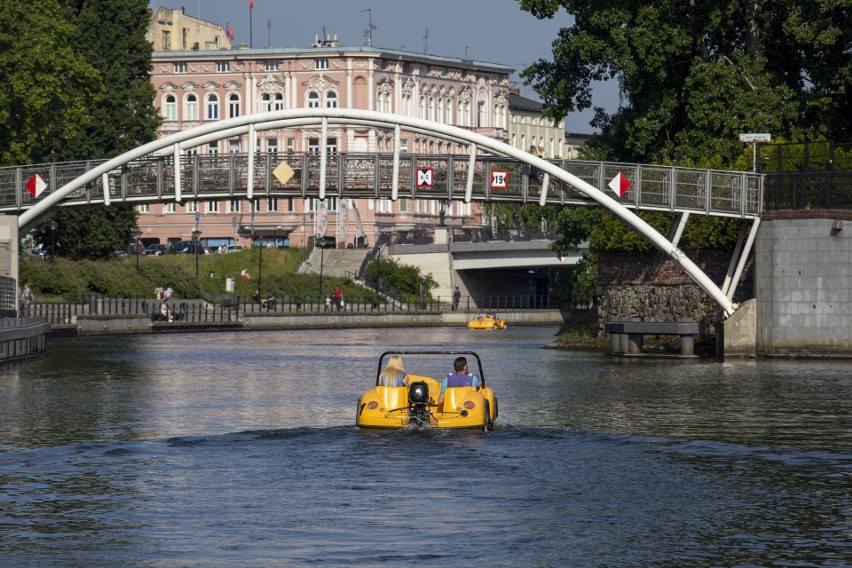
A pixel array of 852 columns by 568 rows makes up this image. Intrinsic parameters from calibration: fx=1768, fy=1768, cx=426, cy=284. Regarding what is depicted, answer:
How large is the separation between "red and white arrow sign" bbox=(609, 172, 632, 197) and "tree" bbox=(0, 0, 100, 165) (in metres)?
26.3

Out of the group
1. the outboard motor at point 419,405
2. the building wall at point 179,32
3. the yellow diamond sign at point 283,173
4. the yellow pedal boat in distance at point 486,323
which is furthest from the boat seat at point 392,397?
the building wall at point 179,32

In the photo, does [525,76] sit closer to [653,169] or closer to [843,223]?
[653,169]

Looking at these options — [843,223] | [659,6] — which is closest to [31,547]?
[843,223]

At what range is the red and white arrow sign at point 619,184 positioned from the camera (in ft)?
195

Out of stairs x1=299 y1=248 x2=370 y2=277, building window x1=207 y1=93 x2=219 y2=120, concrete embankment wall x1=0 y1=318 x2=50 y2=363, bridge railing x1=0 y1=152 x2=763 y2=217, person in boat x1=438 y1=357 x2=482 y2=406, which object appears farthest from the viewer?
building window x1=207 y1=93 x2=219 y2=120

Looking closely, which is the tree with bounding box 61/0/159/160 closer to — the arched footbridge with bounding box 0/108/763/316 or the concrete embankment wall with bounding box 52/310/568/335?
the concrete embankment wall with bounding box 52/310/568/335

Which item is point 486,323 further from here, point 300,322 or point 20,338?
point 20,338

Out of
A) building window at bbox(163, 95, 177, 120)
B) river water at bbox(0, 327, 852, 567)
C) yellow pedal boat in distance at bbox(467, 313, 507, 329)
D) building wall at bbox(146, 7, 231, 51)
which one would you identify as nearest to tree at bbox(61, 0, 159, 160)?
yellow pedal boat in distance at bbox(467, 313, 507, 329)

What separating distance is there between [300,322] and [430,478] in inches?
Result: 3291

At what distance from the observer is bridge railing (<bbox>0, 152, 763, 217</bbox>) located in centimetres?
5909

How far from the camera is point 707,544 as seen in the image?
2061cm

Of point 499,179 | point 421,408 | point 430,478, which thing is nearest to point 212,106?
point 499,179

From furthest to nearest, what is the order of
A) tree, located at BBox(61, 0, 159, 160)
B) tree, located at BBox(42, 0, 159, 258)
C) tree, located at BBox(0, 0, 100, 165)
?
tree, located at BBox(42, 0, 159, 258) < tree, located at BBox(61, 0, 159, 160) < tree, located at BBox(0, 0, 100, 165)

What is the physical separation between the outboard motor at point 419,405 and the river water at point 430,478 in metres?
0.29
